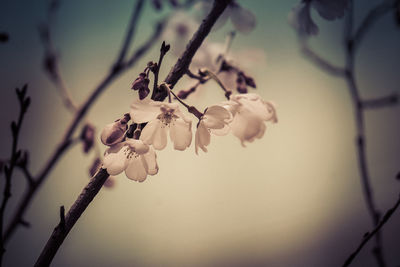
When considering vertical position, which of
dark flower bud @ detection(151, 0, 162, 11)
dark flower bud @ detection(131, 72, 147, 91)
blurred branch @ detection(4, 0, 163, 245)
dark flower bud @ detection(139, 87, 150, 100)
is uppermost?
dark flower bud @ detection(151, 0, 162, 11)

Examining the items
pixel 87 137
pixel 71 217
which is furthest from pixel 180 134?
pixel 87 137

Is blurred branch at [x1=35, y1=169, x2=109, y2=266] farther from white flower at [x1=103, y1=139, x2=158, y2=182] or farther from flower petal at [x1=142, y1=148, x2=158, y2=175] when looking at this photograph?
flower petal at [x1=142, y1=148, x2=158, y2=175]

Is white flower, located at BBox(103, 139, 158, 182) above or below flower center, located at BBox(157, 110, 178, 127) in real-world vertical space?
below

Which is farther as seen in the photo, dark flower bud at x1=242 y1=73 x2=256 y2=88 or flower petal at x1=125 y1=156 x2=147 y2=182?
dark flower bud at x1=242 y1=73 x2=256 y2=88

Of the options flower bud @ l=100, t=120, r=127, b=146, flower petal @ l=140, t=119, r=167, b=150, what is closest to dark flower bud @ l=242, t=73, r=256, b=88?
flower petal @ l=140, t=119, r=167, b=150

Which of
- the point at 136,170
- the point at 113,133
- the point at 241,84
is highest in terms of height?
the point at 241,84

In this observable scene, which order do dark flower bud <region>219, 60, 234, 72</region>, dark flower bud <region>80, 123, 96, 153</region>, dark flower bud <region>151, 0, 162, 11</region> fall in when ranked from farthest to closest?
dark flower bud <region>151, 0, 162, 11</region> < dark flower bud <region>80, 123, 96, 153</region> < dark flower bud <region>219, 60, 234, 72</region>

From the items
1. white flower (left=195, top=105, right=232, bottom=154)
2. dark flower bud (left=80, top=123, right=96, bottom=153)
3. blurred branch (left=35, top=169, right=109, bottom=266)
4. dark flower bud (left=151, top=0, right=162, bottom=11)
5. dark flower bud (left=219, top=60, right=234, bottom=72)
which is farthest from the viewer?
dark flower bud (left=151, top=0, right=162, bottom=11)

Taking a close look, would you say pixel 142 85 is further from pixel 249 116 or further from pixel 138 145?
pixel 249 116
